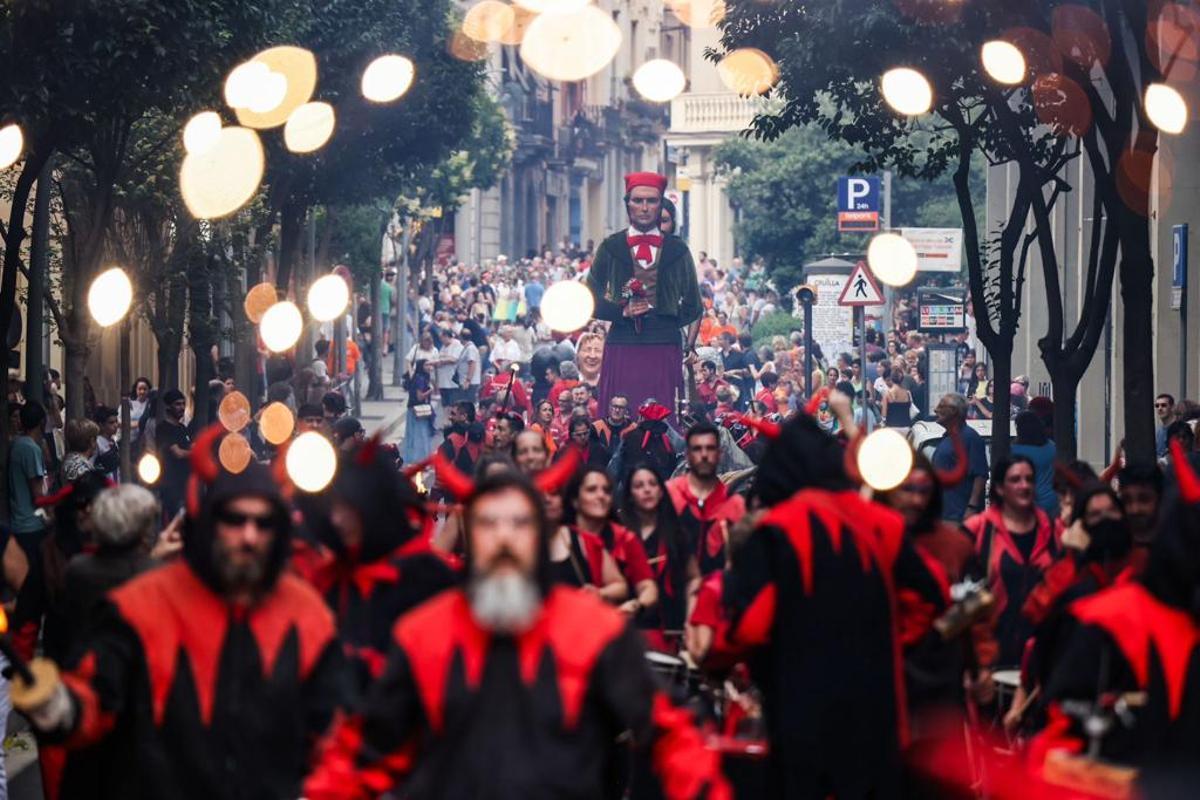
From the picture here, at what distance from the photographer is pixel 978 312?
64.6 feet

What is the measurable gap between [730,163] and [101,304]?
Answer: 37679mm

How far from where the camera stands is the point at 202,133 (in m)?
24.0

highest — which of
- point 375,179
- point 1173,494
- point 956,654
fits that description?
point 375,179

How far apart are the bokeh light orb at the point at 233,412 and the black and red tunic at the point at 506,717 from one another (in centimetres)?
1931

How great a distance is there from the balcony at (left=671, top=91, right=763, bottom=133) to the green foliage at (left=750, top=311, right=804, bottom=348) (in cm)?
3790

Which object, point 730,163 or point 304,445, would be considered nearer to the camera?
point 304,445

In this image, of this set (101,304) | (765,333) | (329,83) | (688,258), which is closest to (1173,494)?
(101,304)

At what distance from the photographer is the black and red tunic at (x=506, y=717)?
19.3 feet

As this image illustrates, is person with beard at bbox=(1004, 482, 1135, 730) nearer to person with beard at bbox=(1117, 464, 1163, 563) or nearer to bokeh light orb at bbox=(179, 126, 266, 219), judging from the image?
person with beard at bbox=(1117, 464, 1163, 563)

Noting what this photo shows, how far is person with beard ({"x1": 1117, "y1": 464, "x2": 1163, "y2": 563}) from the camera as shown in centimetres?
973

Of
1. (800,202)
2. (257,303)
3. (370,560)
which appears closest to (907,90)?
(370,560)

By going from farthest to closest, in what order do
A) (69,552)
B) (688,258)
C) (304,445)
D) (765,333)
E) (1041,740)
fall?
(765,333) → (688,258) → (304,445) → (69,552) → (1041,740)

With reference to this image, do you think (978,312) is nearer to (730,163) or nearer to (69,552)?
(69,552)

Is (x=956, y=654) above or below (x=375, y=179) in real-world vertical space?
below
